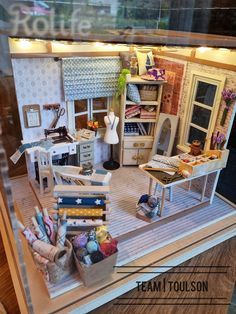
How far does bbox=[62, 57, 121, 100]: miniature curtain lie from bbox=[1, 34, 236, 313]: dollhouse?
1cm

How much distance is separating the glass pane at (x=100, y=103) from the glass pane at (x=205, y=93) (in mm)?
1018

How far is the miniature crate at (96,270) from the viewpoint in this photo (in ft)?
5.29

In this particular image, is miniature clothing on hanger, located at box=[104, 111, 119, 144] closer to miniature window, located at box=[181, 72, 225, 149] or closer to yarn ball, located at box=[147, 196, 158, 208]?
miniature window, located at box=[181, 72, 225, 149]

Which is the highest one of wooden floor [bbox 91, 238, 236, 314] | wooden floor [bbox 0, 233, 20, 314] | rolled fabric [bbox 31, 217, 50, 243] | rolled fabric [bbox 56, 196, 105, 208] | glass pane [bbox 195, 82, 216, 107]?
glass pane [bbox 195, 82, 216, 107]

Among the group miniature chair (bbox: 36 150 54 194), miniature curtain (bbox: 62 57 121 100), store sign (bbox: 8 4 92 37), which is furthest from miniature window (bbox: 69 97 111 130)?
store sign (bbox: 8 4 92 37)

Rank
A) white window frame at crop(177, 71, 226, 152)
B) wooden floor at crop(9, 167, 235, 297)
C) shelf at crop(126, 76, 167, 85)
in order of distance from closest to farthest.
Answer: wooden floor at crop(9, 167, 235, 297), white window frame at crop(177, 71, 226, 152), shelf at crop(126, 76, 167, 85)

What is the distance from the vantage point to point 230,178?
2.54 metres

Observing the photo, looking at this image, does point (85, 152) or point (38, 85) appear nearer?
point (38, 85)

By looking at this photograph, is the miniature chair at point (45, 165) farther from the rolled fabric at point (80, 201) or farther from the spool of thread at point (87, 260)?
the spool of thread at point (87, 260)

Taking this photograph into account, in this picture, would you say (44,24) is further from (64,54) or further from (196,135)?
(196,135)

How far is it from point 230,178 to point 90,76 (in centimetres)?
171

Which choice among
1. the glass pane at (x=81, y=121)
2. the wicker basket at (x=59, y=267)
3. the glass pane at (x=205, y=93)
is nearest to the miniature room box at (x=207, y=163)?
the glass pane at (x=205, y=93)

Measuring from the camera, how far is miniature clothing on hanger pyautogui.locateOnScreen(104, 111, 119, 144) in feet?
9.37

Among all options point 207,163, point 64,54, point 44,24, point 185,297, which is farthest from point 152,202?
point 64,54
